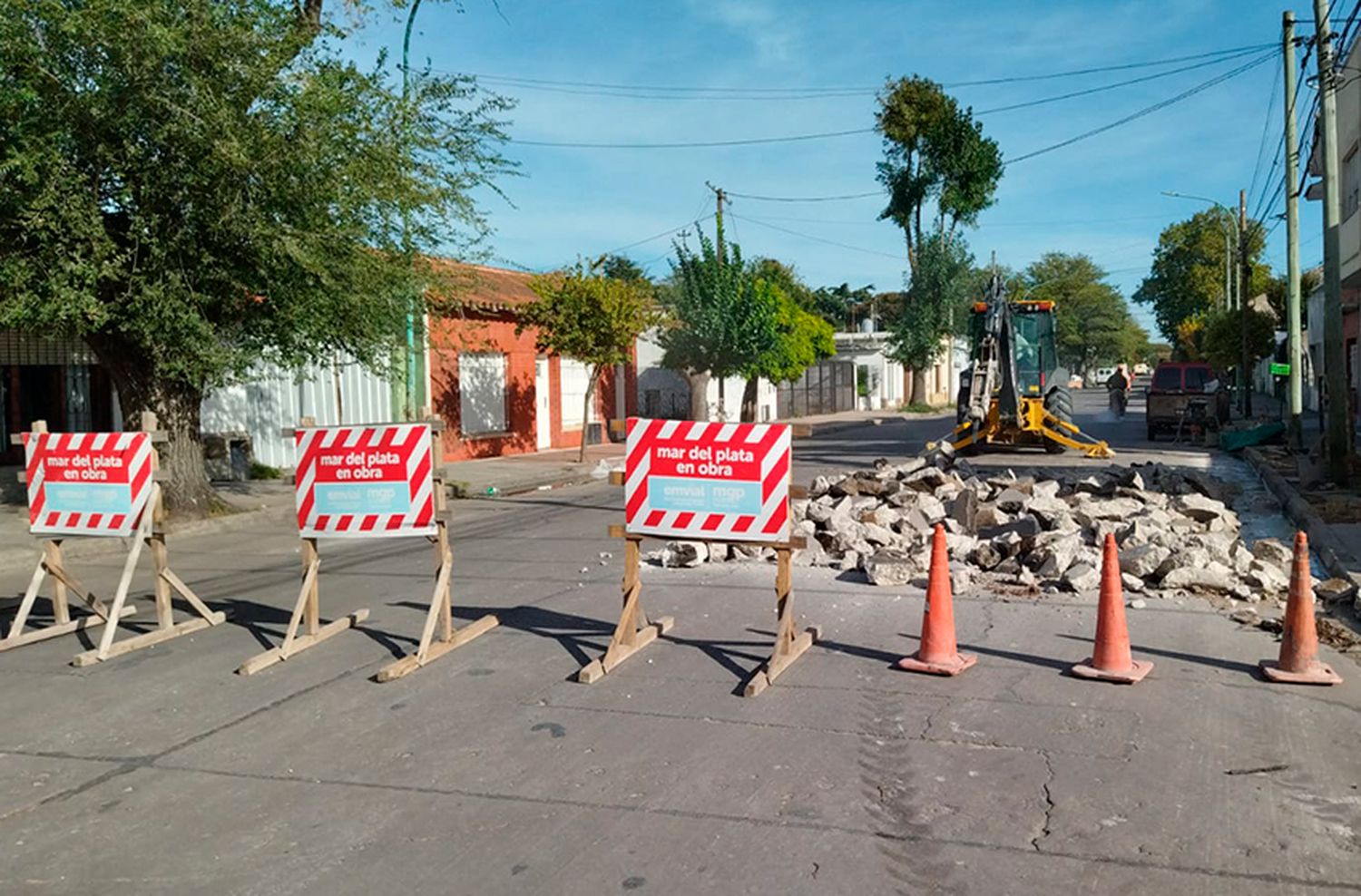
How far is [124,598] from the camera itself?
8570 mm

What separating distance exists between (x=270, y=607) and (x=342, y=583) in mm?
1213

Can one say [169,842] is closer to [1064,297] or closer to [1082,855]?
[1082,855]

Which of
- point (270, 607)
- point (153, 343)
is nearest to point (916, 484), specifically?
point (270, 607)

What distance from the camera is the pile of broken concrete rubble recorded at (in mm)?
9586

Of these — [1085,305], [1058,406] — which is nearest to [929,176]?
[1058,406]

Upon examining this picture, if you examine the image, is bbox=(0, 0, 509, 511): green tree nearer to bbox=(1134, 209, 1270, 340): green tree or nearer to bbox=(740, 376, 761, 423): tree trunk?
bbox=(740, 376, 761, 423): tree trunk

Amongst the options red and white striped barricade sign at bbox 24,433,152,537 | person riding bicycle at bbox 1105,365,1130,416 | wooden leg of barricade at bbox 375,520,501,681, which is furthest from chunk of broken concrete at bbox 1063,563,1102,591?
person riding bicycle at bbox 1105,365,1130,416

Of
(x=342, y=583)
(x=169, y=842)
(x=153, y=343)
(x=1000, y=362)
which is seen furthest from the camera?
(x=1000, y=362)

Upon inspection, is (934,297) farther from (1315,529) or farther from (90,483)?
(90,483)

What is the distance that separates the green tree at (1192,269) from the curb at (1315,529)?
48916mm

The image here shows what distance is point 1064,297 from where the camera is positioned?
123438 millimetres

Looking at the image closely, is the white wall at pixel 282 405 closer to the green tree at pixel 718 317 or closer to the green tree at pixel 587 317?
the green tree at pixel 587 317

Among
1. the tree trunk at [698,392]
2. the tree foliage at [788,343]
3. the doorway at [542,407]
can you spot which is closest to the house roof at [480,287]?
the doorway at [542,407]

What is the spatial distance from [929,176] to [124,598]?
47727mm
